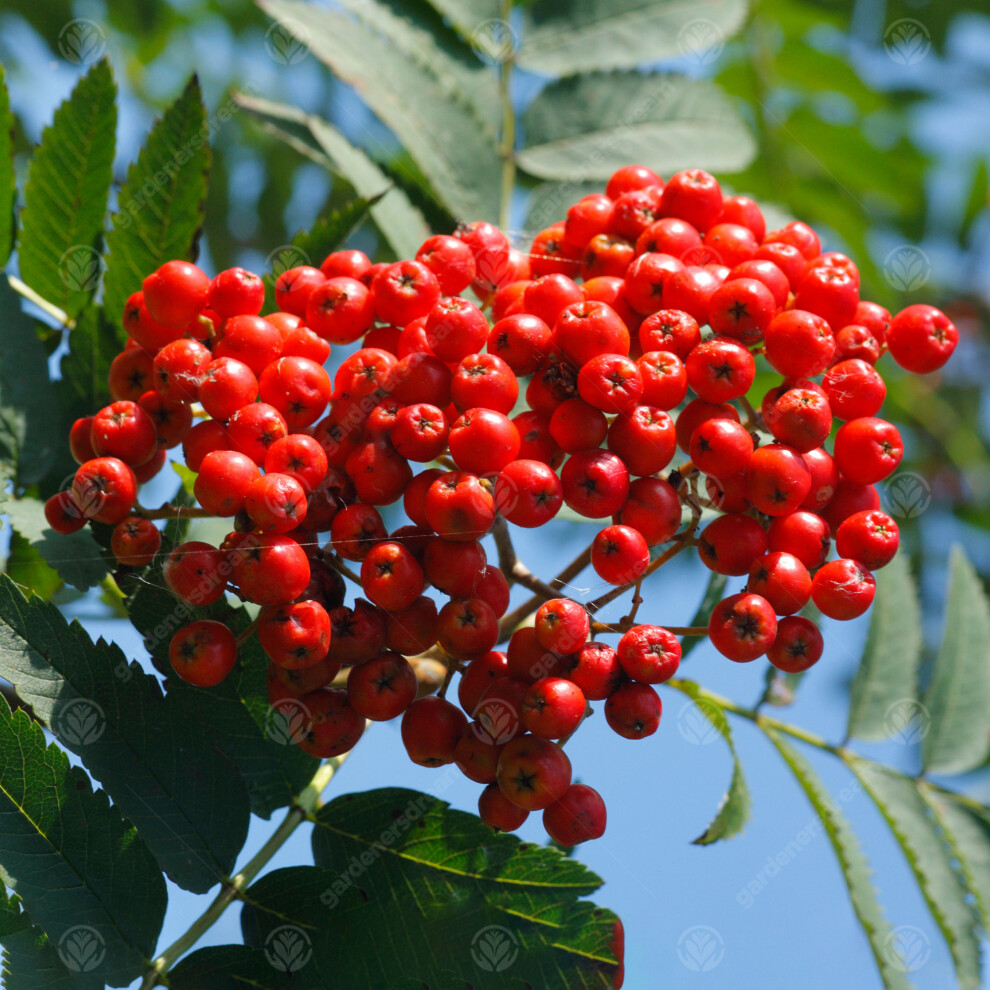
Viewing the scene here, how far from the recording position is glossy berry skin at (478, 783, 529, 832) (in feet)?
5.05

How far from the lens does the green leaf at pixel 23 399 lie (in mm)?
1952

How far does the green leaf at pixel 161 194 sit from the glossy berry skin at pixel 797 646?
1444 mm

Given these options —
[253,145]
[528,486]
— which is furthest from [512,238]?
[253,145]

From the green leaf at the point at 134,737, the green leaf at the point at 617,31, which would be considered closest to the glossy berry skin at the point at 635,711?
the green leaf at the point at 134,737

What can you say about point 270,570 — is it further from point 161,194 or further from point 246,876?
point 161,194

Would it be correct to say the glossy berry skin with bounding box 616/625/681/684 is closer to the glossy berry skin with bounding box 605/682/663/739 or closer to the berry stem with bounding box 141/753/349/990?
the glossy berry skin with bounding box 605/682/663/739

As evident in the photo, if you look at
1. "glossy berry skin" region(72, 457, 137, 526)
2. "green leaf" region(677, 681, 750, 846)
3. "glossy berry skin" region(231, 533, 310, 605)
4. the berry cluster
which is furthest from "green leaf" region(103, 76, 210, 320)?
"green leaf" region(677, 681, 750, 846)

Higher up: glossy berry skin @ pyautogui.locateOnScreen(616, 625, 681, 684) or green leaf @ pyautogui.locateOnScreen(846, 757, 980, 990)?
green leaf @ pyautogui.locateOnScreen(846, 757, 980, 990)

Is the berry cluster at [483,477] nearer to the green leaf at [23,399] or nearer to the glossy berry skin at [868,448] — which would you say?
the glossy berry skin at [868,448]

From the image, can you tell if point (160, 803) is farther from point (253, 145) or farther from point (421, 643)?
point (253, 145)

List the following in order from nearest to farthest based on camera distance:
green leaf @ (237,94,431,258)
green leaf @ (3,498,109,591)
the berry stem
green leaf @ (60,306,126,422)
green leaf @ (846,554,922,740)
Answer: the berry stem < green leaf @ (3,498,109,591) < green leaf @ (60,306,126,422) < green leaf @ (237,94,431,258) < green leaf @ (846,554,922,740)

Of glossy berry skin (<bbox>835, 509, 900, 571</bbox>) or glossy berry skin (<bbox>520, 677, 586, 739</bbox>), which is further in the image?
glossy berry skin (<bbox>835, 509, 900, 571</bbox>)

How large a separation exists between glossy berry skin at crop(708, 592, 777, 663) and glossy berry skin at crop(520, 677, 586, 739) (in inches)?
10.3

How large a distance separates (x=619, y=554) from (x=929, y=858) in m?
1.43
